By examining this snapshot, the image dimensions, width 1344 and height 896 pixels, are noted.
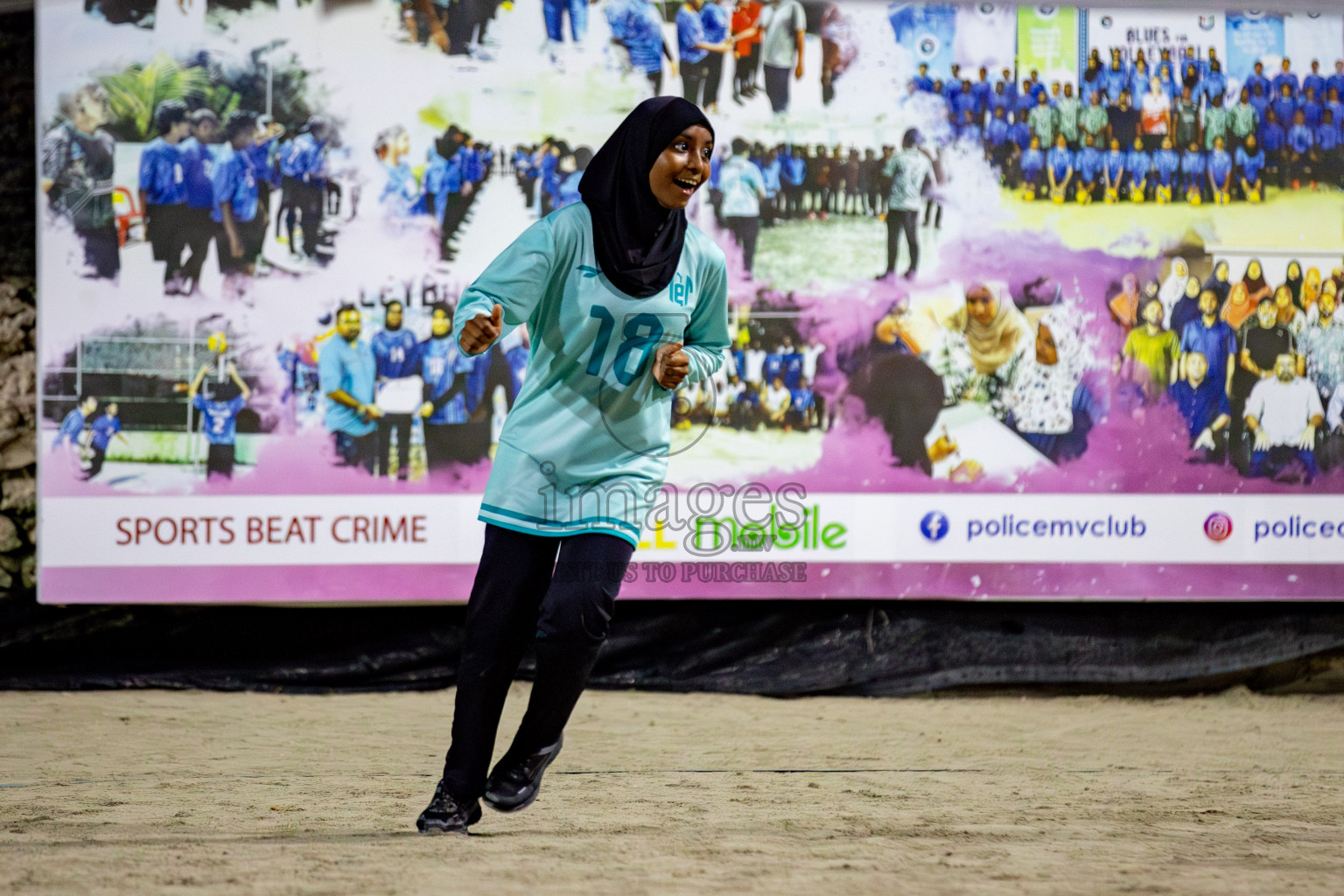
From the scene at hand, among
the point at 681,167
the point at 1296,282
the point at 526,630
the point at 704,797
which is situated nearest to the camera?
the point at 681,167

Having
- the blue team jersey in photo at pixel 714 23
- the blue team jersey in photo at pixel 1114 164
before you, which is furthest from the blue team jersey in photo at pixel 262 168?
the blue team jersey in photo at pixel 1114 164

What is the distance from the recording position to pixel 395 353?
5.05m

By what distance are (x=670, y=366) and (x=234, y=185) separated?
3.14 metres

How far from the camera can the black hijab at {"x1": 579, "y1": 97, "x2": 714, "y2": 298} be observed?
8.73 ft

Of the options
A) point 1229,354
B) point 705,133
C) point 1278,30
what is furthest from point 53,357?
point 1278,30

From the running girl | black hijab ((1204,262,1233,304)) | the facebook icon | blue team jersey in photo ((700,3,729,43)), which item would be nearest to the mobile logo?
black hijab ((1204,262,1233,304))

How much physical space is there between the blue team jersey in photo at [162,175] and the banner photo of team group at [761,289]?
13 millimetres

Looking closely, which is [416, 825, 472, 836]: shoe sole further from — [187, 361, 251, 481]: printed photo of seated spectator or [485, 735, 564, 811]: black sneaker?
[187, 361, 251, 481]: printed photo of seated spectator

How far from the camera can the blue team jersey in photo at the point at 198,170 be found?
496cm

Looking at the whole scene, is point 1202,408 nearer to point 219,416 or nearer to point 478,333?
point 478,333

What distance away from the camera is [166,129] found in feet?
16.2

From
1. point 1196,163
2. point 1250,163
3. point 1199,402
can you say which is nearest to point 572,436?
point 1199,402

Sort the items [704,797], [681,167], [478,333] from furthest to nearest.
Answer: [704,797], [681,167], [478,333]

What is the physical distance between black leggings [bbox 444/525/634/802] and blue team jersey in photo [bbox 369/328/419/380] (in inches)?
97.4
